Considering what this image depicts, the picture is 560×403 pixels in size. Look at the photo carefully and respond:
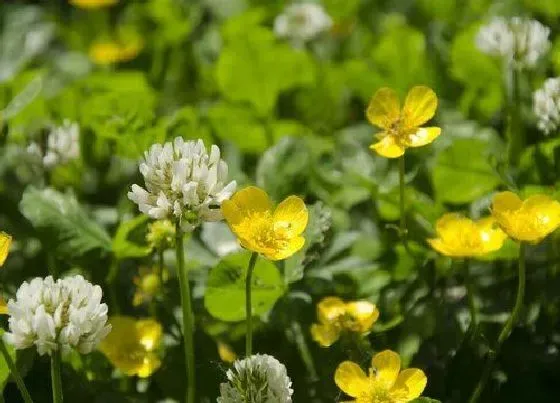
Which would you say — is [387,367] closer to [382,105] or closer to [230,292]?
[230,292]

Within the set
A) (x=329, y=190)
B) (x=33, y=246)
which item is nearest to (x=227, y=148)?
(x=329, y=190)

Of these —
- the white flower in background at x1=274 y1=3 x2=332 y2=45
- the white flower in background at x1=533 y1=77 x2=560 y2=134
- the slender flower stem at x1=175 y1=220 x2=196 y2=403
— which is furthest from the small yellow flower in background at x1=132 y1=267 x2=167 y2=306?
the white flower in background at x1=274 y1=3 x2=332 y2=45

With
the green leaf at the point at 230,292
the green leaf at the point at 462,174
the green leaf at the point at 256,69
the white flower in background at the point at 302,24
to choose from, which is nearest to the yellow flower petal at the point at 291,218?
the green leaf at the point at 230,292

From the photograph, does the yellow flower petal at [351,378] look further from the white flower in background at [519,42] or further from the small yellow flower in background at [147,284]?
the white flower in background at [519,42]

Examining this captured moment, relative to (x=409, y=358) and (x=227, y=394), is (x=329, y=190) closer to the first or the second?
(x=409, y=358)

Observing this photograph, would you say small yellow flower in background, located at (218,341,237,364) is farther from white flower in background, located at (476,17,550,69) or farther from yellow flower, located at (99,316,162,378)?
Answer: white flower in background, located at (476,17,550,69)

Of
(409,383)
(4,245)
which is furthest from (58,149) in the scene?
(409,383)
